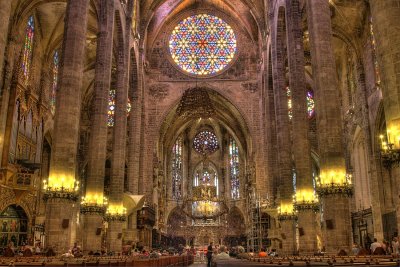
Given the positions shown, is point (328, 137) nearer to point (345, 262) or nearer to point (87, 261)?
point (345, 262)

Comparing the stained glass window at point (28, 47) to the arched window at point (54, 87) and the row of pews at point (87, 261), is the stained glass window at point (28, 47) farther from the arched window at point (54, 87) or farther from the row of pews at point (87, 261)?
the row of pews at point (87, 261)

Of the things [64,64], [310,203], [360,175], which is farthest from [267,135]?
[64,64]

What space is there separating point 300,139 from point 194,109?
14664mm

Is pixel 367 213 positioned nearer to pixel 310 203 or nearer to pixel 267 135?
pixel 267 135

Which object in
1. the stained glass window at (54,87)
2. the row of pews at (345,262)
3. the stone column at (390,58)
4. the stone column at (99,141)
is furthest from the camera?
the stained glass window at (54,87)

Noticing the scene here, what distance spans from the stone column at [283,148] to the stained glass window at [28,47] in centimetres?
1610

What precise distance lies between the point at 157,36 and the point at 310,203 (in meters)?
28.2

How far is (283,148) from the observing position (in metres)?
24.7

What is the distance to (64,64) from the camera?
54.5 ft

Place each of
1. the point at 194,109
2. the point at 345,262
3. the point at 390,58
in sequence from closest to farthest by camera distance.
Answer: the point at 345,262
the point at 390,58
the point at 194,109

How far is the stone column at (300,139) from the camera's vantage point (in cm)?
1930

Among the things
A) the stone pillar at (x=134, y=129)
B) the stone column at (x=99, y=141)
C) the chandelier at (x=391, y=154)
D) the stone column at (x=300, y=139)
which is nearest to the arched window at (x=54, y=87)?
the stone pillar at (x=134, y=129)

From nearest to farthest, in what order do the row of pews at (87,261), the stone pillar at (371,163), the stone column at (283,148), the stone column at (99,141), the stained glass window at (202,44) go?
the row of pews at (87,261)
the stone column at (99,141)
the stone column at (283,148)
the stone pillar at (371,163)
the stained glass window at (202,44)

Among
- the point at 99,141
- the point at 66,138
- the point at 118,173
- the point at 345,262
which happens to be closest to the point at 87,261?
the point at 66,138
